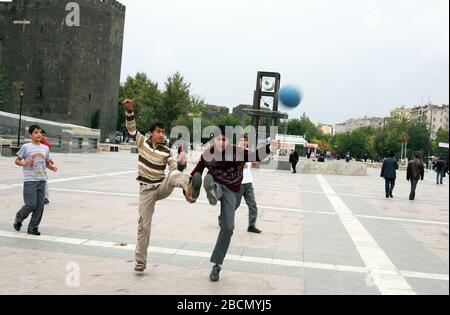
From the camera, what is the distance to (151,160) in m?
5.69

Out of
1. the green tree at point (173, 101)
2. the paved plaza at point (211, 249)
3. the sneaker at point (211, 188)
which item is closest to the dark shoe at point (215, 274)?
the paved plaza at point (211, 249)

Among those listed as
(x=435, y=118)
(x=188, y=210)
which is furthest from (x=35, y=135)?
(x=435, y=118)

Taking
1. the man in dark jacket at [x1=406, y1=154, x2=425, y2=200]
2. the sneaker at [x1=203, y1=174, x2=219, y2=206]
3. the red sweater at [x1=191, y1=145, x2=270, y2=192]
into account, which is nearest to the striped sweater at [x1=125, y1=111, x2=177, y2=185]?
the red sweater at [x1=191, y1=145, x2=270, y2=192]

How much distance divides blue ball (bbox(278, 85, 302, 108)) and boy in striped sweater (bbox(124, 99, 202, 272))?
539 cm

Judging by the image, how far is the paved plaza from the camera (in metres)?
5.17

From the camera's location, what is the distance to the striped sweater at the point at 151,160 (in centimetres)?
568

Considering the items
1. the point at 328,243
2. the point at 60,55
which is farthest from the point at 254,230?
the point at 60,55

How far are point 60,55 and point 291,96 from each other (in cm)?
5039

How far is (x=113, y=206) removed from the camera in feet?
34.5

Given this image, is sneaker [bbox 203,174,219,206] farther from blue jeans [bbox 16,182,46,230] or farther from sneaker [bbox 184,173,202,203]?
blue jeans [bbox 16,182,46,230]

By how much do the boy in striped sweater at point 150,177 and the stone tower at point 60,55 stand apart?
52.5m

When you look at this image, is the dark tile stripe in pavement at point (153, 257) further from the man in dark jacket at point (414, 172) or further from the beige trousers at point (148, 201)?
the man in dark jacket at point (414, 172)
